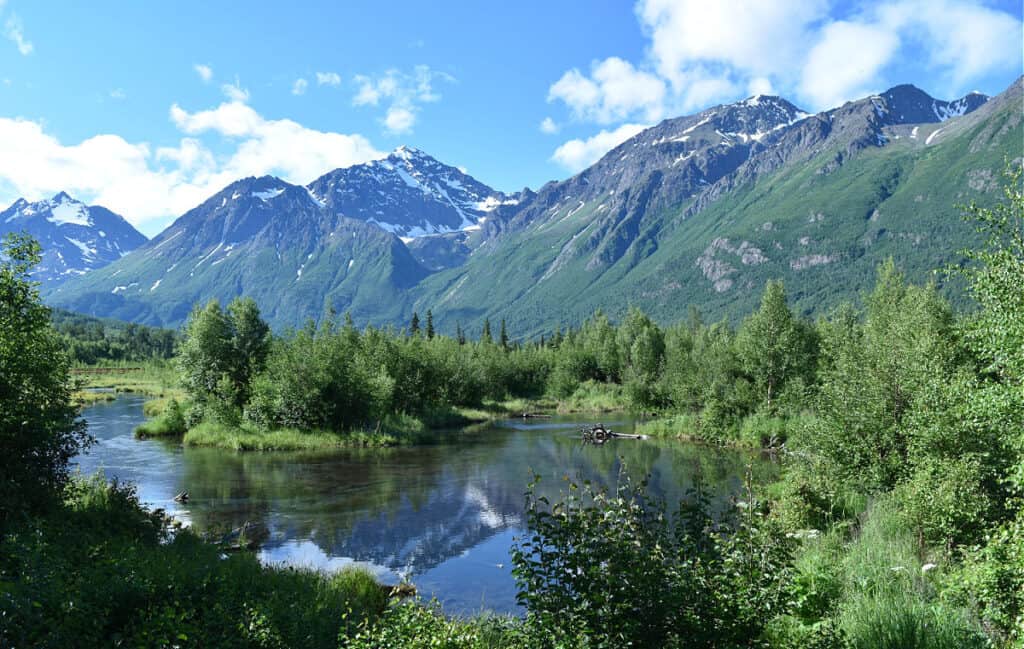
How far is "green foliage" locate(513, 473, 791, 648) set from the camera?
28.8 feet

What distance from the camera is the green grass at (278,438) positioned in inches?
2108

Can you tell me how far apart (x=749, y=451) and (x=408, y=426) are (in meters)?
32.3

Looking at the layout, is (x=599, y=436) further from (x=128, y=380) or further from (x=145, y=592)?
(x=128, y=380)

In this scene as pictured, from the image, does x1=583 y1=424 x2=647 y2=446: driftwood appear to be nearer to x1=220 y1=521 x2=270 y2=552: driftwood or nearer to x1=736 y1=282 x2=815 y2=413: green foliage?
x1=736 y1=282 x2=815 y2=413: green foliage

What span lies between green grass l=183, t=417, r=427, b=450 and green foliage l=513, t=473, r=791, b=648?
48201 millimetres

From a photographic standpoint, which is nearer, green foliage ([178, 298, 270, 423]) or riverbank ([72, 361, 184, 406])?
green foliage ([178, 298, 270, 423])

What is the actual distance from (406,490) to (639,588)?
31.3 metres

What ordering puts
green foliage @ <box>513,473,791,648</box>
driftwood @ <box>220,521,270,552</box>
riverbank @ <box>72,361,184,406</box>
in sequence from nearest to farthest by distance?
green foliage @ <box>513,473,791,648</box> → driftwood @ <box>220,521,270,552</box> → riverbank @ <box>72,361,184,406</box>

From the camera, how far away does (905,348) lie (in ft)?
85.8

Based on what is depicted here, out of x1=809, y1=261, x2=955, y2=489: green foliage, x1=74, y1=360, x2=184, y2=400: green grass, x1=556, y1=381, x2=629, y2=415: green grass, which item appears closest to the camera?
x1=809, y1=261, x2=955, y2=489: green foliage

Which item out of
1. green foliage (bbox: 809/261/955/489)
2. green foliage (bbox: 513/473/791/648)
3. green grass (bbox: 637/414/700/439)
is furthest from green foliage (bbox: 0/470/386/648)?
green grass (bbox: 637/414/700/439)

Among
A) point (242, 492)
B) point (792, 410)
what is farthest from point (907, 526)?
point (792, 410)

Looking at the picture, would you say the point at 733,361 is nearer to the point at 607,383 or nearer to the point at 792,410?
the point at 792,410

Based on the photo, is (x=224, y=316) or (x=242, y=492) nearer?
(x=242, y=492)
